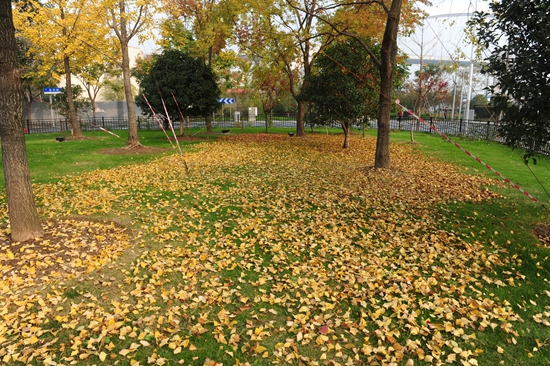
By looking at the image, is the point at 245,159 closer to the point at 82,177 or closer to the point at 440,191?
the point at 82,177

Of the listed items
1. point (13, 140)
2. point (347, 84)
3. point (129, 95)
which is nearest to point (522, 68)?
point (13, 140)

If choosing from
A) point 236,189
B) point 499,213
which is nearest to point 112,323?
point 236,189

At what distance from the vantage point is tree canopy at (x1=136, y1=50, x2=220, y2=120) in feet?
60.3

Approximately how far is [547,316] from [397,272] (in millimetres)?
1593

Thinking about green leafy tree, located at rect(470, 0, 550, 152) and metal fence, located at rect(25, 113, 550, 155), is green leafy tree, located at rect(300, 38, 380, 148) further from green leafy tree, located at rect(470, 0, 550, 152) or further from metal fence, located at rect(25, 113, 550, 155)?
green leafy tree, located at rect(470, 0, 550, 152)

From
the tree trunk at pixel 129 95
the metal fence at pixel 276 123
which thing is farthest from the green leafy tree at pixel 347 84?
the tree trunk at pixel 129 95

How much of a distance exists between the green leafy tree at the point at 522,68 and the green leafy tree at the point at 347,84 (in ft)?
27.2

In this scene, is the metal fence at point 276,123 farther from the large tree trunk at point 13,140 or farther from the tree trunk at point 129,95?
the large tree trunk at point 13,140

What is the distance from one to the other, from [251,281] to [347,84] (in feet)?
36.5

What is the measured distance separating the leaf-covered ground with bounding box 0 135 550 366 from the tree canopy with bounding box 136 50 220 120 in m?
11.2

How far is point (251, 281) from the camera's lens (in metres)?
4.46

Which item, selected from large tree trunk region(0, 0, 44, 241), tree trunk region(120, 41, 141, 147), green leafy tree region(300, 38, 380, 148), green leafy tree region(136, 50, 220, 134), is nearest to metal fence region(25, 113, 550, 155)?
green leafy tree region(136, 50, 220, 134)

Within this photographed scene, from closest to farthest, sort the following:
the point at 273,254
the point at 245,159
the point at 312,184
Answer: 1. the point at 273,254
2. the point at 312,184
3. the point at 245,159

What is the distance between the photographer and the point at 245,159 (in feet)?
42.8
